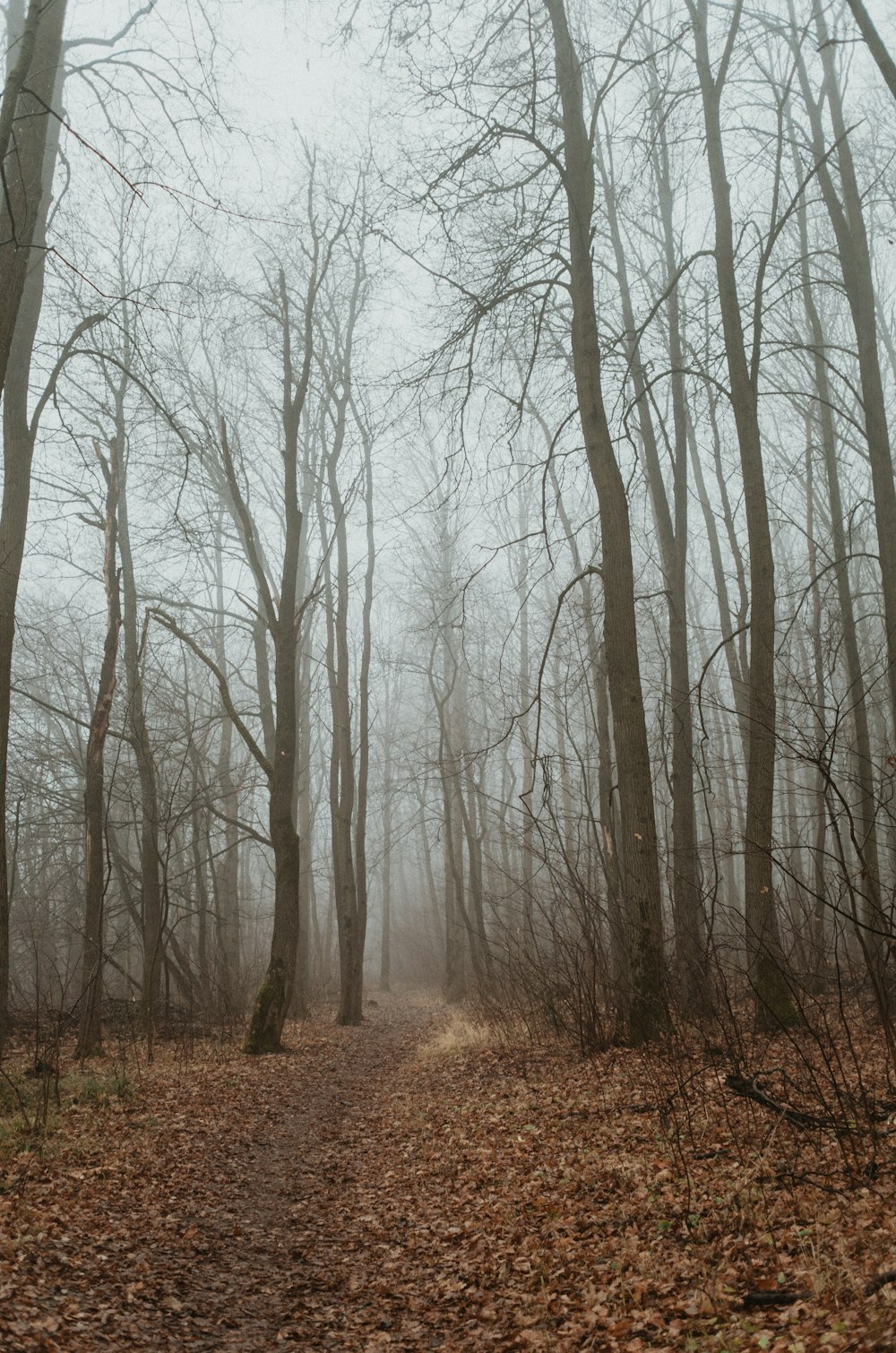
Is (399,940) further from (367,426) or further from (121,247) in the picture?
(121,247)

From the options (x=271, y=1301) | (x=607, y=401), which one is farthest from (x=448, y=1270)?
(x=607, y=401)

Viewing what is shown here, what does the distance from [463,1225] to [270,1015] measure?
6469 millimetres

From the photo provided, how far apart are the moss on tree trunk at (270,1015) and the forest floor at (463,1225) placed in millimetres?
3343

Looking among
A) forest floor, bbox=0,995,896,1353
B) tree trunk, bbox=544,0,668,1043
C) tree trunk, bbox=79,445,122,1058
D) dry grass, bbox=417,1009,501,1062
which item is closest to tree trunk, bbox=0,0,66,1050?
tree trunk, bbox=79,445,122,1058

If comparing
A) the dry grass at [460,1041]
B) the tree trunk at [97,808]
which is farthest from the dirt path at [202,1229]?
the dry grass at [460,1041]

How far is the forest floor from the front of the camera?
3.08 metres

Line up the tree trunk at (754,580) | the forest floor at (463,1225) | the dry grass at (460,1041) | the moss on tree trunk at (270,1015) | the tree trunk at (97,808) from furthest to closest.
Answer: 1. the moss on tree trunk at (270,1015)
2. the dry grass at (460,1041)
3. the tree trunk at (97,808)
4. the tree trunk at (754,580)
5. the forest floor at (463,1225)

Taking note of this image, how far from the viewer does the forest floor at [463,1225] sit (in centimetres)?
308

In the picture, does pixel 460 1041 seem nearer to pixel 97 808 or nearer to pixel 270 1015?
pixel 270 1015

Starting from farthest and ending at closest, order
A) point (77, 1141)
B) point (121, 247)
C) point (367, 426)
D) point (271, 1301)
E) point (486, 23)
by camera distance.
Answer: point (367, 426) → point (121, 247) → point (486, 23) → point (77, 1141) → point (271, 1301)

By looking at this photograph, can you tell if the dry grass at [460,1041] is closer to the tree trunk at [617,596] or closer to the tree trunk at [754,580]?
the tree trunk at [617,596]

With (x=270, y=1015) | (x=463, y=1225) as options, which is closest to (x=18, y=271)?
(x=463, y=1225)

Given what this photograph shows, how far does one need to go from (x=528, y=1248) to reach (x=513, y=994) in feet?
20.2

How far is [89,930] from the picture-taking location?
31.0 ft
